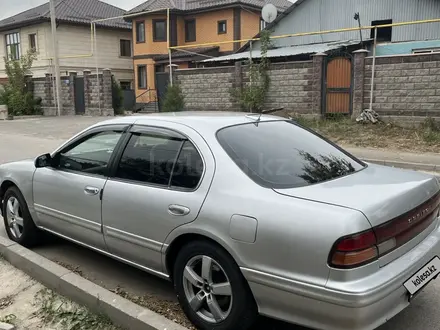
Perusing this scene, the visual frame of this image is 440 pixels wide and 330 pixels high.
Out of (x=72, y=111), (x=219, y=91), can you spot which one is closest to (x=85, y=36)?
(x=72, y=111)

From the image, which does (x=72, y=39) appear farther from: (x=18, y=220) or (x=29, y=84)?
(x=18, y=220)

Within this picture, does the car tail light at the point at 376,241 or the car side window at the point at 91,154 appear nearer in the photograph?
the car tail light at the point at 376,241

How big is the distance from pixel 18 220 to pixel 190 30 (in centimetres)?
3189

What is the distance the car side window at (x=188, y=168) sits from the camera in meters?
3.14

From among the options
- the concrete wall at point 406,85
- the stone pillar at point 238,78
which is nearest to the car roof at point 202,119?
the concrete wall at point 406,85

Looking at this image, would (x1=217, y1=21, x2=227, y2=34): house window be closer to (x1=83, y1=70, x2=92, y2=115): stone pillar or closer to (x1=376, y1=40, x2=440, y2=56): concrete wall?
(x1=83, y1=70, x2=92, y2=115): stone pillar

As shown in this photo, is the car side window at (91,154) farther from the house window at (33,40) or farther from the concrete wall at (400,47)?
the house window at (33,40)

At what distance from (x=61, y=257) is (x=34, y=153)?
28.1 ft

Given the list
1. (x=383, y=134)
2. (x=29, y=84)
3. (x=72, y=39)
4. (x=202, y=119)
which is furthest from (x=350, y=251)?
(x=72, y=39)

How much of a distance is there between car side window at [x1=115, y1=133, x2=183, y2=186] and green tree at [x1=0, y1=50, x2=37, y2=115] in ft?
87.4

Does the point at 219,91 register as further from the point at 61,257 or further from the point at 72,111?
the point at 61,257

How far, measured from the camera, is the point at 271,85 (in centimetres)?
1630

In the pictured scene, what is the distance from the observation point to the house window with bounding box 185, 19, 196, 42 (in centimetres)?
3441

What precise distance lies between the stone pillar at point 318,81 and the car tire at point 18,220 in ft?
38.9
